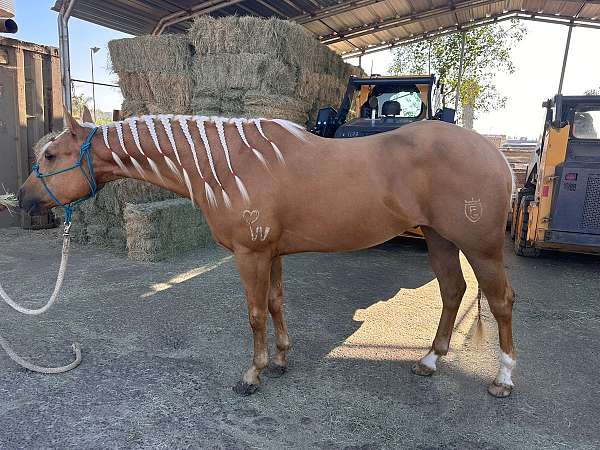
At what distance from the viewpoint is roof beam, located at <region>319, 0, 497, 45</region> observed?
Answer: 38.5ft

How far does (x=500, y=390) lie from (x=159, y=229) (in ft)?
15.5

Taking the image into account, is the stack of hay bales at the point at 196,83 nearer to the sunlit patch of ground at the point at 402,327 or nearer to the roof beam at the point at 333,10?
the sunlit patch of ground at the point at 402,327

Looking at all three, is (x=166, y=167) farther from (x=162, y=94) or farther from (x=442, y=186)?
(x=162, y=94)

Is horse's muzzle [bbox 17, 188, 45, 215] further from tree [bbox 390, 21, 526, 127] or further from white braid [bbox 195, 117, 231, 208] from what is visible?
tree [bbox 390, 21, 526, 127]

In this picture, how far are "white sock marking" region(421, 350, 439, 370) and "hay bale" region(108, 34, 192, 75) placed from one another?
19.8 ft

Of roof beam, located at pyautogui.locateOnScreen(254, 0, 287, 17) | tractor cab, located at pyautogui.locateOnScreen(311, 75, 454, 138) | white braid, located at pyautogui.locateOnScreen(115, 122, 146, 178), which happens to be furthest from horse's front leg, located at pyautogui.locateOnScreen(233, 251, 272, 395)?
roof beam, located at pyautogui.locateOnScreen(254, 0, 287, 17)

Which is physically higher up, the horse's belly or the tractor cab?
the tractor cab

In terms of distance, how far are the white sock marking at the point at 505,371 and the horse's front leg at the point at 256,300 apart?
5.23 ft

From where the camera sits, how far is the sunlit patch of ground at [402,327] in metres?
3.44

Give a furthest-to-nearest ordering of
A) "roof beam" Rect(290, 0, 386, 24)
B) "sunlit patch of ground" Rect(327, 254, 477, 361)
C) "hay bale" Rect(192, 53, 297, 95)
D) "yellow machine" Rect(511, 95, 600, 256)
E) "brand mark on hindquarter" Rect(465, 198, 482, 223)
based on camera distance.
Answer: "roof beam" Rect(290, 0, 386, 24)
"hay bale" Rect(192, 53, 297, 95)
"yellow machine" Rect(511, 95, 600, 256)
"sunlit patch of ground" Rect(327, 254, 477, 361)
"brand mark on hindquarter" Rect(465, 198, 482, 223)

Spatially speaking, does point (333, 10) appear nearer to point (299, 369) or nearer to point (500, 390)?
point (299, 369)

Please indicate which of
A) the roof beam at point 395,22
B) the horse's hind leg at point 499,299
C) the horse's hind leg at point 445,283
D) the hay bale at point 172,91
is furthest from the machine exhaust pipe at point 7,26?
the roof beam at point 395,22

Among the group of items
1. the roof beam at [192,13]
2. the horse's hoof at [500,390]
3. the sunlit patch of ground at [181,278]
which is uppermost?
the roof beam at [192,13]

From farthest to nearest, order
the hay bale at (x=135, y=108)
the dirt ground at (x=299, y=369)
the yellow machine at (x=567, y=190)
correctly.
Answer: the hay bale at (x=135, y=108)
the yellow machine at (x=567, y=190)
the dirt ground at (x=299, y=369)
